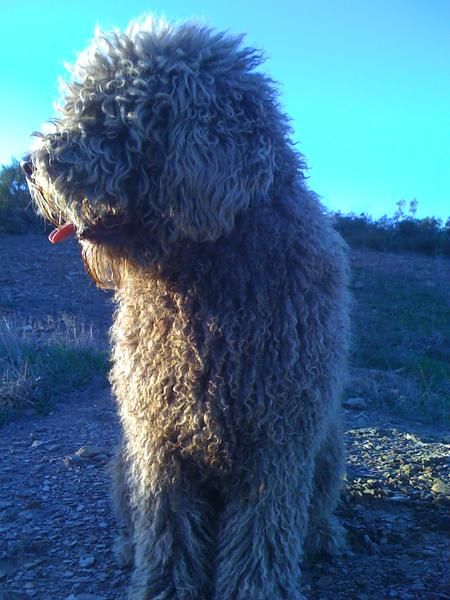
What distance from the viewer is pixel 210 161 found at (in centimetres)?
257

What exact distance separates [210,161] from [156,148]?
215mm

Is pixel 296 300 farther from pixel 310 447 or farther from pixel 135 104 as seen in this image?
pixel 135 104

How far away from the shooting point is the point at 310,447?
2967mm

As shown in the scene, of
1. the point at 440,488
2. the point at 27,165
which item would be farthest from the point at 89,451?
the point at 27,165

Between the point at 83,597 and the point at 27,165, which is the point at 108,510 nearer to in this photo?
the point at 83,597

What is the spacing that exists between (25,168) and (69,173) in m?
0.25

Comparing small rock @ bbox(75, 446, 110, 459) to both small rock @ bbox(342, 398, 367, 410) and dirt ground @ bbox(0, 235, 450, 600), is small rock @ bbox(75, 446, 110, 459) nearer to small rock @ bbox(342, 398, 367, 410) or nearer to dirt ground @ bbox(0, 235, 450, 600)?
dirt ground @ bbox(0, 235, 450, 600)

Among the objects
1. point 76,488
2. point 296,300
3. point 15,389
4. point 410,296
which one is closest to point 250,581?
point 296,300

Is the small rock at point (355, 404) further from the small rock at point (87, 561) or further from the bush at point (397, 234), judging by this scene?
the bush at point (397, 234)

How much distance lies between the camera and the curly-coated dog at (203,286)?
2607 mm

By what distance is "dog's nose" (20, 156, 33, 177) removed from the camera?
2.70 meters

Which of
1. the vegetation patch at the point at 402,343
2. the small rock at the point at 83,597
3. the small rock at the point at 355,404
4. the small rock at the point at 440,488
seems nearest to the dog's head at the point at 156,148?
the small rock at the point at 83,597

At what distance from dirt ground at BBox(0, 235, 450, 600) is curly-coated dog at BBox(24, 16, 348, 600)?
0.46m

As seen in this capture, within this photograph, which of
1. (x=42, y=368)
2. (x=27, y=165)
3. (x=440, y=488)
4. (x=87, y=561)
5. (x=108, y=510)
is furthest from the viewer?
(x=42, y=368)
